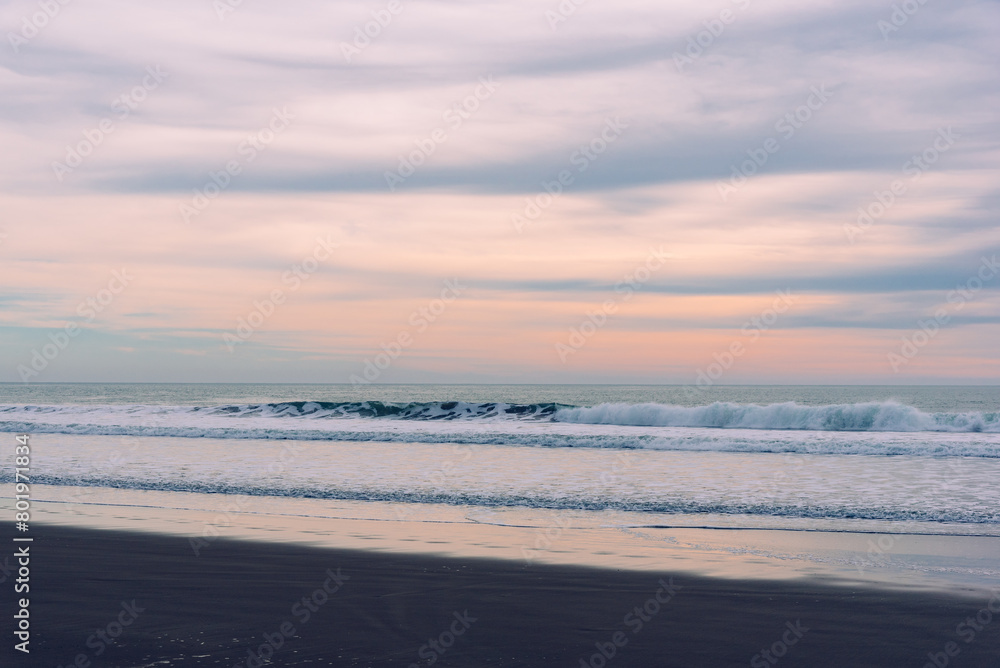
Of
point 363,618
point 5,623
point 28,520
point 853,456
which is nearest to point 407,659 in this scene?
point 363,618

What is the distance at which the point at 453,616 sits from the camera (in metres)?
7.34

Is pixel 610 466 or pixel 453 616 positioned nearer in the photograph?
pixel 453 616

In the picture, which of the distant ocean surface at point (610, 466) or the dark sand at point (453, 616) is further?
the distant ocean surface at point (610, 466)

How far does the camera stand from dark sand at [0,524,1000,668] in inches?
246

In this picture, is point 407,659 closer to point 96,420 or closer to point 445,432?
point 445,432

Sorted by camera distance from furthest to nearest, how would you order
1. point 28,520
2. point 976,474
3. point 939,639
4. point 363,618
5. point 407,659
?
point 976,474 < point 28,520 < point 363,618 < point 939,639 < point 407,659

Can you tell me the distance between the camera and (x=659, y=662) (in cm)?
616

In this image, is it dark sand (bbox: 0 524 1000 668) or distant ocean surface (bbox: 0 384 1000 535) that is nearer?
dark sand (bbox: 0 524 1000 668)

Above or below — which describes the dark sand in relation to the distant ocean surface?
above

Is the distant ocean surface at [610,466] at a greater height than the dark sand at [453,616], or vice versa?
the dark sand at [453,616]

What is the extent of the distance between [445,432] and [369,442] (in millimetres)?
3526

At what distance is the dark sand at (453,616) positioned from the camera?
6.26 metres

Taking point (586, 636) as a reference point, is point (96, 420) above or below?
below

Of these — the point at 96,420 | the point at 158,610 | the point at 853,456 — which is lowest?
the point at 96,420
